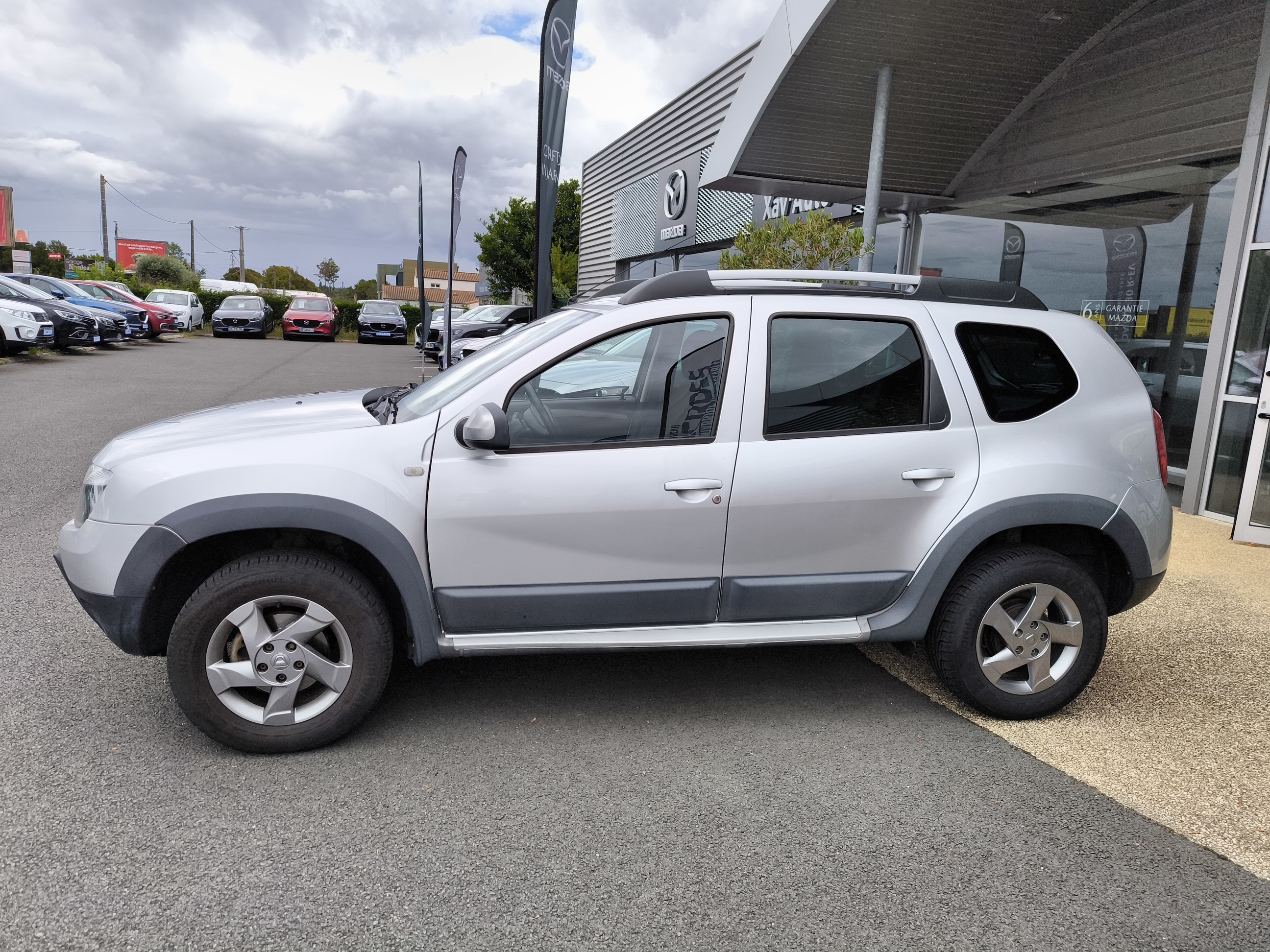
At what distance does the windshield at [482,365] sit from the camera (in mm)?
3357

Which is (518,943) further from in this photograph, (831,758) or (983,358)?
(983,358)

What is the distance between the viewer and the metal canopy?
7844mm

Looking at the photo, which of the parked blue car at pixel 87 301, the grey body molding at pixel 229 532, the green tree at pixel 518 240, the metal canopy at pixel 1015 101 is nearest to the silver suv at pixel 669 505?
the grey body molding at pixel 229 532

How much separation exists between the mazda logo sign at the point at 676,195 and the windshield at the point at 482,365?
50.1ft

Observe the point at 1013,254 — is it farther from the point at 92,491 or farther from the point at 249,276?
the point at 249,276

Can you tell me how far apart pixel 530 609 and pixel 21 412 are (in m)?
10.3

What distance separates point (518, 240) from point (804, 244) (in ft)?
131

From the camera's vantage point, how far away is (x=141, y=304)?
25656mm

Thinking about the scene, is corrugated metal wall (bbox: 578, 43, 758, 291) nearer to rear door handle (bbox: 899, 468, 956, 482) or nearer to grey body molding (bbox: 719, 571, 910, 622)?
rear door handle (bbox: 899, 468, 956, 482)

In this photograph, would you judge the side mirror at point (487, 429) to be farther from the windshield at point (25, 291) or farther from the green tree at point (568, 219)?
the green tree at point (568, 219)

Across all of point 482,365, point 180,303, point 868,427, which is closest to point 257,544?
point 482,365

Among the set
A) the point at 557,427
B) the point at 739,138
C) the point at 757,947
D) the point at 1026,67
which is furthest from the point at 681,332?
the point at 1026,67

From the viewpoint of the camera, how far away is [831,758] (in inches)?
128

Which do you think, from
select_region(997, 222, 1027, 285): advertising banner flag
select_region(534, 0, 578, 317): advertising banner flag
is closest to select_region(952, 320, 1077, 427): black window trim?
select_region(534, 0, 578, 317): advertising banner flag
